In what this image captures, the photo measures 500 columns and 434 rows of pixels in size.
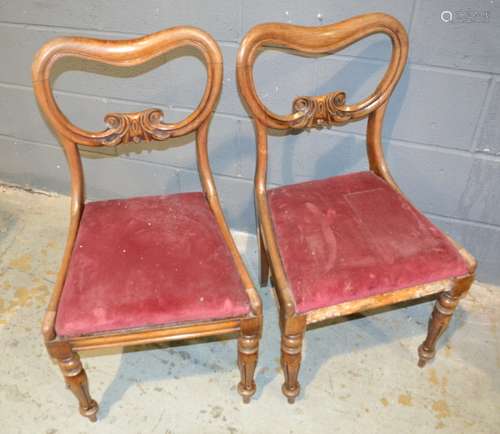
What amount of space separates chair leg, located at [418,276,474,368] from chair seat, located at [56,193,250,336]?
0.55m

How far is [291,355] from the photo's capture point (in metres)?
1.21

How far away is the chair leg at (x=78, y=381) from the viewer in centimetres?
113

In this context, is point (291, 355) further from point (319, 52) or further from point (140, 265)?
point (319, 52)

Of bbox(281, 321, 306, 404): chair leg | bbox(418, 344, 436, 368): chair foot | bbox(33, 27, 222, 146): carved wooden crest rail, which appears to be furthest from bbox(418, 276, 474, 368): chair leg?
bbox(33, 27, 222, 146): carved wooden crest rail

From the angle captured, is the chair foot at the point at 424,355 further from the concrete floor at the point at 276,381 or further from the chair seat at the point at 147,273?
the chair seat at the point at 147,273

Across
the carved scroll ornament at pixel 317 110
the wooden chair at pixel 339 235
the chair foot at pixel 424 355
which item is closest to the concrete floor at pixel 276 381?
the chair foot at pixel 424 355

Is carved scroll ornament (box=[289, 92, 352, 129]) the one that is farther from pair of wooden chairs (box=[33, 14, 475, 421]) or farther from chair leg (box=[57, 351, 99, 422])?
chair leg (box=[57, 351, 99, 422])

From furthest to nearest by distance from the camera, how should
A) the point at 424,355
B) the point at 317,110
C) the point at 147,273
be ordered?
1. the point at 424,355
2. the point at 317,110
3. the point at 147,273

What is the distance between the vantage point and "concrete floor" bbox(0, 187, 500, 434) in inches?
53.5

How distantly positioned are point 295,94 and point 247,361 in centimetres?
82

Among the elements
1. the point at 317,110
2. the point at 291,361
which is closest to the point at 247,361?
the point at 291,361

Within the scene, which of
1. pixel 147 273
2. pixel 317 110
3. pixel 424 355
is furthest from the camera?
pixel 424 355

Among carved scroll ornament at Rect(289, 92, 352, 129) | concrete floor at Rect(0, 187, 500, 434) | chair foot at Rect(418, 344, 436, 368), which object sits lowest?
concrete floor at Rect(0, 187, 500, 434)

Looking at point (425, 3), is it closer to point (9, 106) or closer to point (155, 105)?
point (155, 105)
